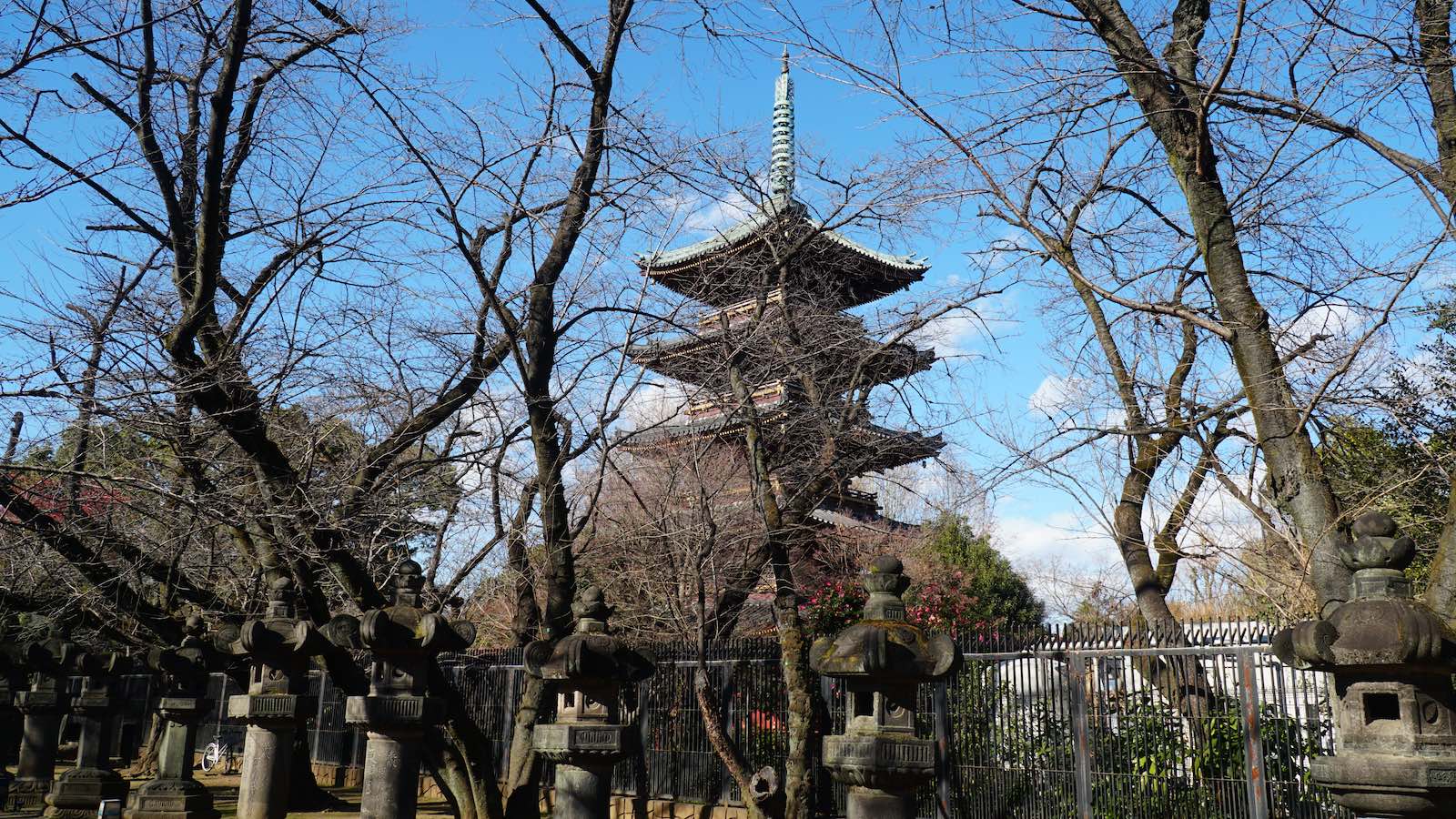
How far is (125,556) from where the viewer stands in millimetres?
11812

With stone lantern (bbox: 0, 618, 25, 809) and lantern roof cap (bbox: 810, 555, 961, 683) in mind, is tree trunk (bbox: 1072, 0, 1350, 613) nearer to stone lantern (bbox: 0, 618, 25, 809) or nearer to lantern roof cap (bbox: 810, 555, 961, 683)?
lantern roof cap (bbox: 810, 555, 961, 683)

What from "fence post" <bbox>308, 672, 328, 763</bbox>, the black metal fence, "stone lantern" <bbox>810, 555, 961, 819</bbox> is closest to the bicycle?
"fence post" <bbox>308, 672, 328, 763</bbox>

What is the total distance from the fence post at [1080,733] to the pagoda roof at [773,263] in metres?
5.06

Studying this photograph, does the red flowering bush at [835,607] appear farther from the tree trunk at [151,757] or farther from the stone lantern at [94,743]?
the tree trunk at [151,757]

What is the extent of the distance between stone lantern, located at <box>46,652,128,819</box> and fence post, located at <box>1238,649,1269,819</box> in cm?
1270

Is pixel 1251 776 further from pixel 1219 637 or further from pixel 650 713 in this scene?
pixel 650 713

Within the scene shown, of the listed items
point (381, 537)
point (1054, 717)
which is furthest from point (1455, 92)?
point (381, 537)

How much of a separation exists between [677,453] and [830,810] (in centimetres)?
475

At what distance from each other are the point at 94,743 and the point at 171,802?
3.00 metres

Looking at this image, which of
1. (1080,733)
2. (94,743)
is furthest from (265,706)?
(1080,733)

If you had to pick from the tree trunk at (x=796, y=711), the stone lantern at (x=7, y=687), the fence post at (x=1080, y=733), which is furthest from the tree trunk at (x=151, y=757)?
the fence post at (x=1080, y=733)

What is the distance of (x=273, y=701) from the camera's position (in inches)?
403

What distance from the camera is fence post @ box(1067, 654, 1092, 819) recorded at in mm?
10477

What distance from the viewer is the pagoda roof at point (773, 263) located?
12422 millimetres
